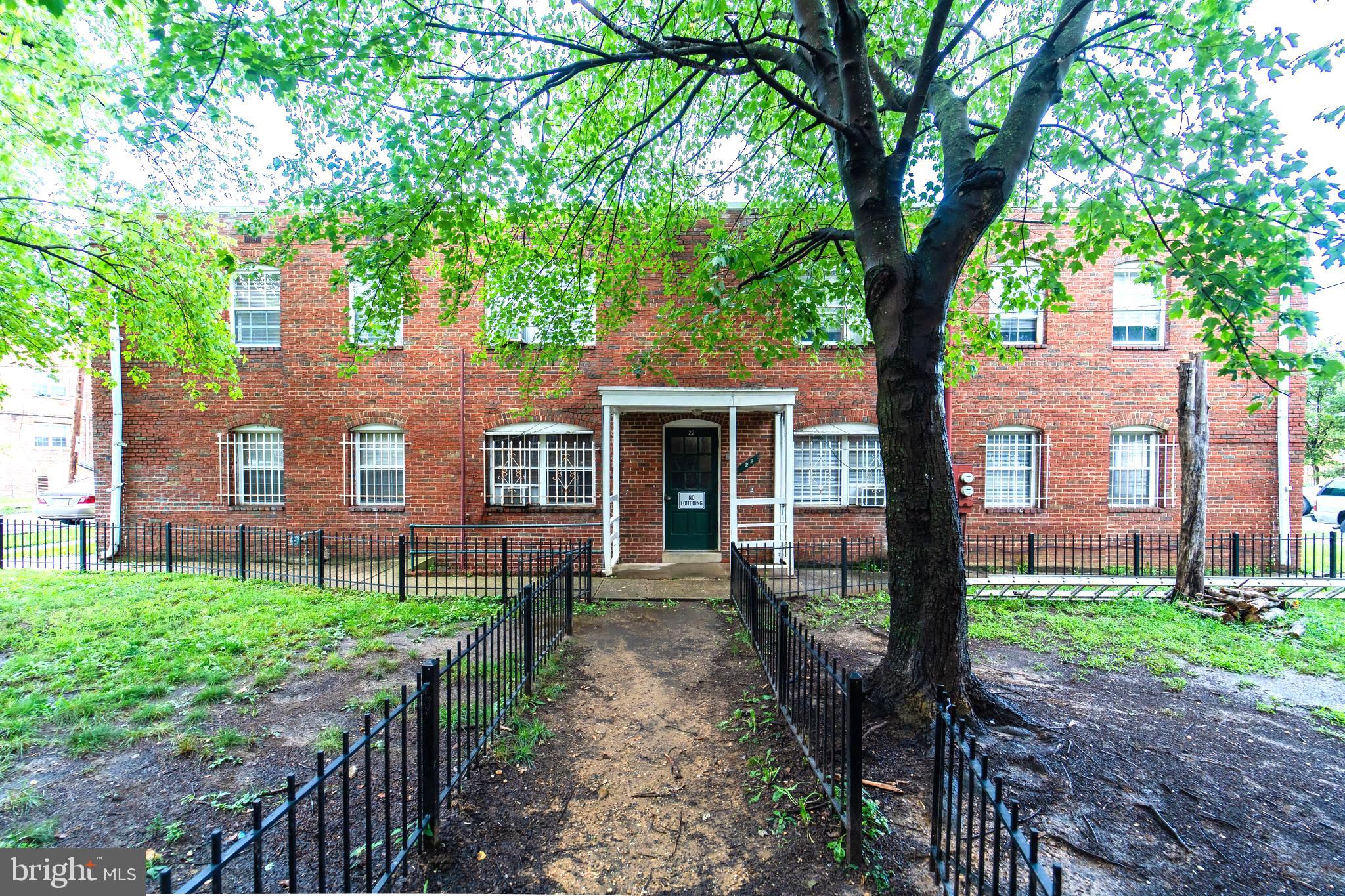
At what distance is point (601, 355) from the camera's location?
10539 mm

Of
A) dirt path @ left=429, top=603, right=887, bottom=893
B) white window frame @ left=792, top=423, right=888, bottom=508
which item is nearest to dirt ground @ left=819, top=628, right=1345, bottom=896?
dirt path @ left=429, top=603, right=887, bottom=893

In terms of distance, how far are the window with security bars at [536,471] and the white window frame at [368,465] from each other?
5.85ft

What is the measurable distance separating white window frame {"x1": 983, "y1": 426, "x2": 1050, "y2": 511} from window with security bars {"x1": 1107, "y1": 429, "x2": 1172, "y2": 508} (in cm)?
147

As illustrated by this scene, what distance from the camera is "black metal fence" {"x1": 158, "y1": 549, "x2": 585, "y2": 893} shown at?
6.91 ft

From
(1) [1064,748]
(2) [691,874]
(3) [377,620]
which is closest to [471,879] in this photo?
(2) [691,874]

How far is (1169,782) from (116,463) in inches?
641

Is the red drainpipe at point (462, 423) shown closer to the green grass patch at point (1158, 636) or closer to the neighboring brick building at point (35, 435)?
the green grass patch at point (1158, 636)

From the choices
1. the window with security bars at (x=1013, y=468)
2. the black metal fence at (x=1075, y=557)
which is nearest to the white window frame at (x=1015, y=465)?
the window with security bars at (x=1013, y=468)

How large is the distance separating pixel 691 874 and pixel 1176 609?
28.8 feet

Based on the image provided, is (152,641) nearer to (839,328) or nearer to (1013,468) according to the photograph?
(839,328)

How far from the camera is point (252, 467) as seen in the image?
432 inches

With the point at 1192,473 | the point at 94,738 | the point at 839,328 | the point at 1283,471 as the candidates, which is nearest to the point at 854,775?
the point at 94,738

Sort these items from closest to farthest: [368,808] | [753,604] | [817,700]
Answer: [368,808] → [817,700] → [753,604]

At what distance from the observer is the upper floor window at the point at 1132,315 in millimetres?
10750
